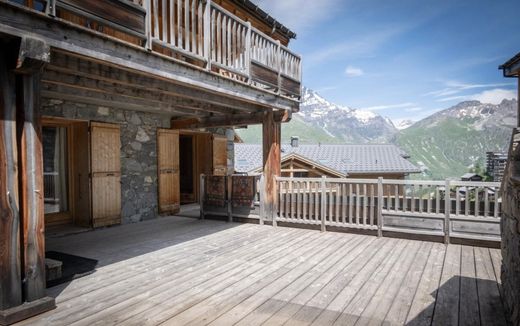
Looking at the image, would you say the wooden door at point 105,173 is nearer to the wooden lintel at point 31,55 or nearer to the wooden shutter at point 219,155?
the wooden shutter at point 219,155

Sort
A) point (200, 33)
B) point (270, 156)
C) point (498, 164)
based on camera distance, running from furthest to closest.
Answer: point (498, 164)
point (270, 156)
point (200, 33)

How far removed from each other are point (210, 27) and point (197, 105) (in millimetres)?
2312

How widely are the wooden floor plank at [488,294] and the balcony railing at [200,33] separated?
4.66 metres

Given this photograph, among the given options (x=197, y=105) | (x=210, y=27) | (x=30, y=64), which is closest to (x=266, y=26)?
(x=197, y=105)

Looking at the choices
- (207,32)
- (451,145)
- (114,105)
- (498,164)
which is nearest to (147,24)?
(207,32)

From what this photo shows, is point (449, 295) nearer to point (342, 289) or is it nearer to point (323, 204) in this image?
point (342, 289)

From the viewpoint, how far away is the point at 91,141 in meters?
7.04

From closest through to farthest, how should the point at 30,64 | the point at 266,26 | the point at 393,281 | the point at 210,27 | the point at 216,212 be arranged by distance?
the point at 30,64, the point at 393,281, the point at 210,27, the point at 216,212, the point at 266,26

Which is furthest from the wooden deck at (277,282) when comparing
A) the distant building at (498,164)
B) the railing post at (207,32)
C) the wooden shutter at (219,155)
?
the distant building at (498,164)

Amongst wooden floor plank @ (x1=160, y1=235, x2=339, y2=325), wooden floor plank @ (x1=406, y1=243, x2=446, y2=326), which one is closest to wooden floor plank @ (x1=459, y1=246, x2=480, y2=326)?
wooden floor plank @ (x1=406, y1=243, x2=446, y2=326)

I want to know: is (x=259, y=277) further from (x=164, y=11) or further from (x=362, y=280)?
(x=164, y=11)

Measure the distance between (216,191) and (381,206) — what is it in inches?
159

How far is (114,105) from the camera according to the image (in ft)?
24.1

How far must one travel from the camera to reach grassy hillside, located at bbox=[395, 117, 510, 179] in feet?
541
